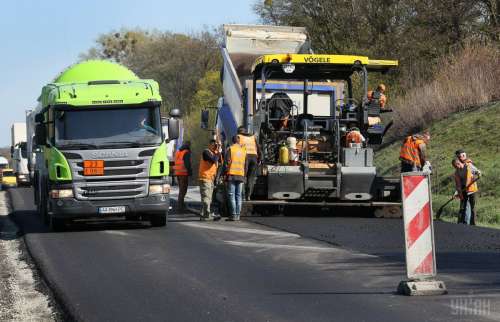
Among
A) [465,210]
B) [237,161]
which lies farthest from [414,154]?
[237,161]

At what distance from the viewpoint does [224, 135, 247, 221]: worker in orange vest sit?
19750 millimetres

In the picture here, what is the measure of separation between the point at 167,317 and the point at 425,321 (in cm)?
219

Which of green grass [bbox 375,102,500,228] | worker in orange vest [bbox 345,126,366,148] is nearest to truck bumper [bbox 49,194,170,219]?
worker in orange vest [bbox 345,126,366,148]

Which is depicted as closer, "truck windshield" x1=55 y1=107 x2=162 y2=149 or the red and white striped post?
the red and white striped post

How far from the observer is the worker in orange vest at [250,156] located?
20.0m

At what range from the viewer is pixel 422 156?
21.1 meters

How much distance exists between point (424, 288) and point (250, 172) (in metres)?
10.5

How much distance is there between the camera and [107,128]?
18000 mm

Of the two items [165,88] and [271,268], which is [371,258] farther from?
[165,88]

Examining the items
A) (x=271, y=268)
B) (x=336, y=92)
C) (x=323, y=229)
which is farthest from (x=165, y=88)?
(x=271, y=268)

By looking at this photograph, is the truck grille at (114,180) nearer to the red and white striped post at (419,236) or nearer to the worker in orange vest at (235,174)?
the worker in orange vest at (235,174)

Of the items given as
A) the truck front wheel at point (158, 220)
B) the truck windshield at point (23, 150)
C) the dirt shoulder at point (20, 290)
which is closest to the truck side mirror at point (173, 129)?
the truck front wheel at point (158, 220)

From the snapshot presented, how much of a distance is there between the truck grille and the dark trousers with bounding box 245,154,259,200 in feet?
8.89

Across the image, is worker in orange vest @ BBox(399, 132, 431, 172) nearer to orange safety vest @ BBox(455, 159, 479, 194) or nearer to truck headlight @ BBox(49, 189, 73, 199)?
orange safety vest @ BBox(455, 159, 479, 194)
